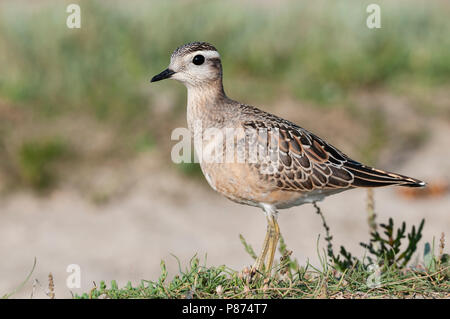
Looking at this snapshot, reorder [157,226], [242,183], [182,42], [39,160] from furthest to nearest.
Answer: [182,42], [39,160], [157,226], [242,183]

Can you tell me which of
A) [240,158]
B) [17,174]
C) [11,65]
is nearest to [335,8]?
[11,65]

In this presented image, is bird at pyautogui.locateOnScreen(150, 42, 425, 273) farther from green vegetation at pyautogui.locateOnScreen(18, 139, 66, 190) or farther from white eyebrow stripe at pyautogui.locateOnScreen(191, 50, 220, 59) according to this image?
green vegetation at pyautogui.locateOnScreen(18, 139, 66, 190)

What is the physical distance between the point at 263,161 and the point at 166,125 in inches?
178

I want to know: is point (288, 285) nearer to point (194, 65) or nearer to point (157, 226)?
point (194, 65)

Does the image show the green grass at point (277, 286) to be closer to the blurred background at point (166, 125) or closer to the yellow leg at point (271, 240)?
the yellow leg at point (271, 240)

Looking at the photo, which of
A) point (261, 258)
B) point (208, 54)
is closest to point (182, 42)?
point (208, 54)

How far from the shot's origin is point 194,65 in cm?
589

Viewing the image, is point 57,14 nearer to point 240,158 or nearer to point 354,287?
point 240,158

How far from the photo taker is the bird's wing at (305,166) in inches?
223

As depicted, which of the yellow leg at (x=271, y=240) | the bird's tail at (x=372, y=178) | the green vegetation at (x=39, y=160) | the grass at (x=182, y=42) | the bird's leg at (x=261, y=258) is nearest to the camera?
the bird's leg at (x=261, y=258)

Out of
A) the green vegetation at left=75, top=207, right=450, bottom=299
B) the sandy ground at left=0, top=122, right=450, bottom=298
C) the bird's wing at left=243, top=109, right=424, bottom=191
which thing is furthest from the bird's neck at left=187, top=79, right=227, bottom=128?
the sandy ground at left=0, top=122, right=450, bottom=298

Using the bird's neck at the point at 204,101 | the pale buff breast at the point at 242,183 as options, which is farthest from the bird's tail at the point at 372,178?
the bird's neck at the point at 204,101

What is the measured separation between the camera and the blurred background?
9.02 m

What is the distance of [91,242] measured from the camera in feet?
29.6
